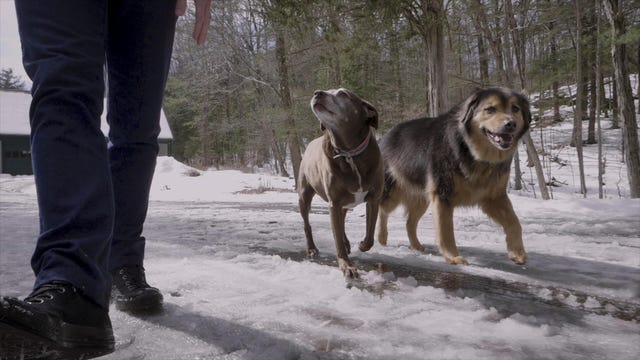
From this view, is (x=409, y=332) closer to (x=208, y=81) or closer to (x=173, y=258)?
(x=173, y=258)

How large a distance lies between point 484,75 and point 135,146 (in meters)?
15.9

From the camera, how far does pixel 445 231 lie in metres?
3.20

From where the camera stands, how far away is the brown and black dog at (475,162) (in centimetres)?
312

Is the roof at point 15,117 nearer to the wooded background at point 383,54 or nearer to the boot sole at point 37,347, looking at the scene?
the wooded background at point 383,54

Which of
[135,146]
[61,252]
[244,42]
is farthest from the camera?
[244,42]

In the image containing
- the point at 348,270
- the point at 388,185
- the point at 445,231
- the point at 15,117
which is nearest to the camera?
the point at 348,270

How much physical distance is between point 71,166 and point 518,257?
2.68 m

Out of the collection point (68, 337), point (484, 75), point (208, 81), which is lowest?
point (68, 337)

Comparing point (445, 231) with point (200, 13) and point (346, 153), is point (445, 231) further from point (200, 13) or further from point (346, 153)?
point (200, 13)

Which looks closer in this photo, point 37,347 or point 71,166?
point 37,347

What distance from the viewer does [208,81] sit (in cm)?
2127

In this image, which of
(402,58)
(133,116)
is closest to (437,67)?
(133,116)

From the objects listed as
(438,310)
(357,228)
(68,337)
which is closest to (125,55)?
(68,337)

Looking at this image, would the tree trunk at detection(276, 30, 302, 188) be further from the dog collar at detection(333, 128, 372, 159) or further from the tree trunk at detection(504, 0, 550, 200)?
the dog collar at detection(333, 128, 372, 159)
